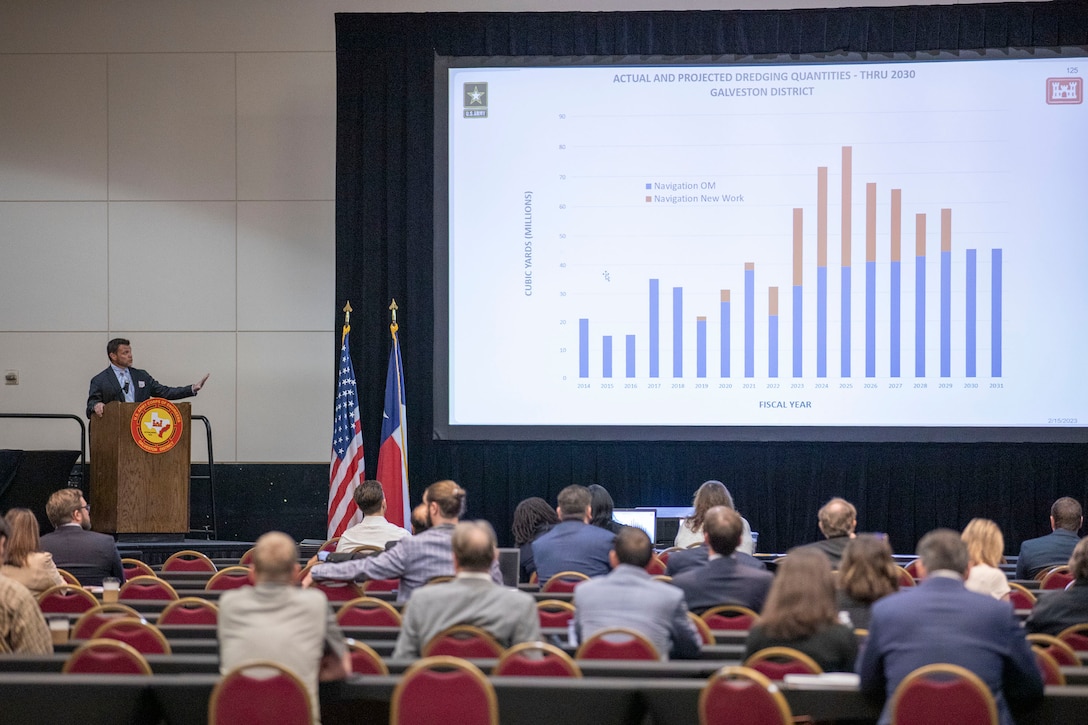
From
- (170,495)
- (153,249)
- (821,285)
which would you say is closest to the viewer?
(170,495)

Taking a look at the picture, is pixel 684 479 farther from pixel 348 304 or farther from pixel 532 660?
pixel 532 660

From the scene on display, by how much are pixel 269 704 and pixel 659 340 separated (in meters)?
6.79

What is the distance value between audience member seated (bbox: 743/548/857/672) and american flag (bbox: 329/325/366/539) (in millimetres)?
6419

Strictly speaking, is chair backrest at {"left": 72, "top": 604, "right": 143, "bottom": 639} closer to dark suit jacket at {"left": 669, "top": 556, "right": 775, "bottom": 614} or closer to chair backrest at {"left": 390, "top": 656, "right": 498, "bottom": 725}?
chair backrest at {"left": 390, "top": 656, "right": 498, "bottom": 725}

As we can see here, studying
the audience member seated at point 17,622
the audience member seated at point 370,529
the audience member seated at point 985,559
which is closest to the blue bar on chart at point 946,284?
the audience member seated at point 985,559

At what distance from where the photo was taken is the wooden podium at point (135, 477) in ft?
30.7

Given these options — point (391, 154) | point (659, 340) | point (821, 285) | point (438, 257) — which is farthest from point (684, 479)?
point (391, 154)

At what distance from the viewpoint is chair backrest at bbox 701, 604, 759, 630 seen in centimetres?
514

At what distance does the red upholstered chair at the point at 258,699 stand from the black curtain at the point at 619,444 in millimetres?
6977

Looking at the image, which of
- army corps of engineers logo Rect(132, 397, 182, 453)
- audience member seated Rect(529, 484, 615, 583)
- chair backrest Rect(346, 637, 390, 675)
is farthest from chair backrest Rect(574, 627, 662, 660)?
army corps of engineers logo Rect(132, 397, 182, 453)

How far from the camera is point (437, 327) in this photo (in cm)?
1040

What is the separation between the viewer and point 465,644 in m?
4.40

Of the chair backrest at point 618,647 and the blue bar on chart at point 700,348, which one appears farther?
the blue bar on chart at point 700,348

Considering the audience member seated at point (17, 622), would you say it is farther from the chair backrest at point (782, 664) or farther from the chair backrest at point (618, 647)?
the chair backrest at point (782, 664)
